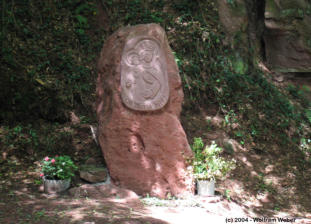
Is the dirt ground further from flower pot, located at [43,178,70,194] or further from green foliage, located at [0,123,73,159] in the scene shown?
green foliage, located at [0,123,73,159]

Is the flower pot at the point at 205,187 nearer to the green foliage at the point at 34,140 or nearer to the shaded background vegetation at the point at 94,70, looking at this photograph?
the green foliage at the point at 34,140

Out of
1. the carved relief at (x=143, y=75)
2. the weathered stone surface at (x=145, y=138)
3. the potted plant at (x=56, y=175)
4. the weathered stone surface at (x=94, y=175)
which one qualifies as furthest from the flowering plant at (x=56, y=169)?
the carved relief at (x=143, y=75)

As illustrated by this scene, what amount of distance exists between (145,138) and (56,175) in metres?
1.28

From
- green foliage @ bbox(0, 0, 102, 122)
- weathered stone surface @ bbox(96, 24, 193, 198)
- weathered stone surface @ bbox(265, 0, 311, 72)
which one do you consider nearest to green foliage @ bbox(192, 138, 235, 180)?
weathered stone surface @ bbox(96, 24, 193, 198)

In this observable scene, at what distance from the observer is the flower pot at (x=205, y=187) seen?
475 centimetres

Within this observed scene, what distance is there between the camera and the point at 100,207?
390 centimetres

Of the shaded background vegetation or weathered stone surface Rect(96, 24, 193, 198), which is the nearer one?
weathered stone surface Rect(96, 24, 193, 198)

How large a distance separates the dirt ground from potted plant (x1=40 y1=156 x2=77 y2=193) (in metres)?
0.10

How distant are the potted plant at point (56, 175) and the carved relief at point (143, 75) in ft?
3.83

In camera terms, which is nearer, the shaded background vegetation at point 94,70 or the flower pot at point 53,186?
the flower pot at point 53,186

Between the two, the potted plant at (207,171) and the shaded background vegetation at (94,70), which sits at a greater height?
the shaded background vegetation at (94,70)

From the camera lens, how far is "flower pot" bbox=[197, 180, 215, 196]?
4752mm

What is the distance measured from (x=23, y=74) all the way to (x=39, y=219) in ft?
11.8

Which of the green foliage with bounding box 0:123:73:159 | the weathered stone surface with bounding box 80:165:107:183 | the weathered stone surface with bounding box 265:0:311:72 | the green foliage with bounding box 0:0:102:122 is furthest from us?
the weathered stone surface with bounding box 265:0:311:72
